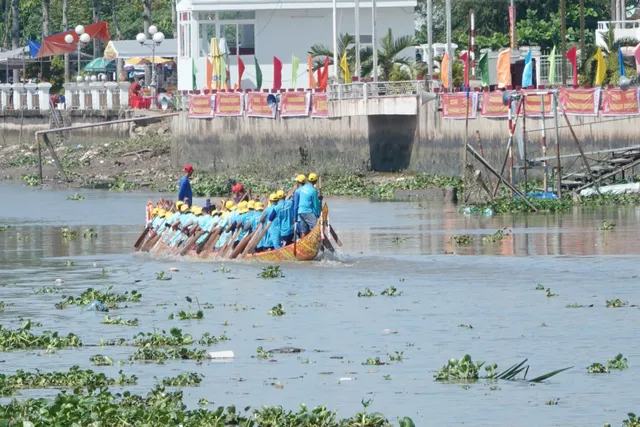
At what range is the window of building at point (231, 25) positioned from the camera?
191 ft

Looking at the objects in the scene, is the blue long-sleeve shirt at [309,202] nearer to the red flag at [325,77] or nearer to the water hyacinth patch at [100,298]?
the water hyacinth patch at [100,298]

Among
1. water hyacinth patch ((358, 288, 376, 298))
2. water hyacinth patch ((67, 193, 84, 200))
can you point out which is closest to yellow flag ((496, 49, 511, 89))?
water hyacinth patch ((67, 193, 84, 200))

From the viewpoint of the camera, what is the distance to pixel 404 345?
18.4 metres

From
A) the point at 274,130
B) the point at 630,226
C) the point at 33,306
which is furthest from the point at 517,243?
the point at 274,130

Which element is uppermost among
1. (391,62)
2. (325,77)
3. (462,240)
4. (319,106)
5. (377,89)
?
(391,62)

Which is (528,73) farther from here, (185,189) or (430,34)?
(185,189)

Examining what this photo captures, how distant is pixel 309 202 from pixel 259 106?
24.9 metres

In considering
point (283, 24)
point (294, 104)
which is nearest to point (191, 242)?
point (294, 104)

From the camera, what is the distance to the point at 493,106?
42.8m

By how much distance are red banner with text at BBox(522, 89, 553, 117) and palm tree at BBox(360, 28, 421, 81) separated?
30.9 ft

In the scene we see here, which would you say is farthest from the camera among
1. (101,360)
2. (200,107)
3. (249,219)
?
(200,107)

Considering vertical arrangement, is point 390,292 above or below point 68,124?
below

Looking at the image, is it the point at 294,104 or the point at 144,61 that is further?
the point at 144,61

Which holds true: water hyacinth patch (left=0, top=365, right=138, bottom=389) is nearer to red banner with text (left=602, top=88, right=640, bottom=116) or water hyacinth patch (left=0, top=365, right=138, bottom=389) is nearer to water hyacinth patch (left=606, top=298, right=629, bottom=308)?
water hyacinth patch (left=606, top=298, right=629, bottom=308)
